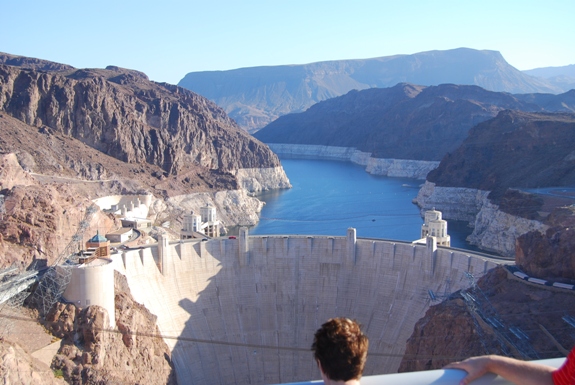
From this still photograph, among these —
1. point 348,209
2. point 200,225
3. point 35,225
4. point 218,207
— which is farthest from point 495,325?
point 348,209

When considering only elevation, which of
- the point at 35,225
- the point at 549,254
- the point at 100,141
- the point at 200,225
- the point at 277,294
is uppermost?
the point at 100,141

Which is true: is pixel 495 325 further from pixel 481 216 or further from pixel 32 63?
pixel 32 63

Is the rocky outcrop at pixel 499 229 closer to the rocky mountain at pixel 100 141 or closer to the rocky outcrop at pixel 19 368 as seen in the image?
the rocky mountain at pixel 100 141

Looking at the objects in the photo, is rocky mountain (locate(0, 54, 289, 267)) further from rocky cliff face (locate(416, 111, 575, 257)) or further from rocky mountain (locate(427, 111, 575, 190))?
rocky mountain (locate(427, 111, 575, 190))

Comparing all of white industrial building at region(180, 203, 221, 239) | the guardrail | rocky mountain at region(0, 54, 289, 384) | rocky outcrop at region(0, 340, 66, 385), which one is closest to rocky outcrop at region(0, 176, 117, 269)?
rocky mountain at region(0, 54, 289, 384)

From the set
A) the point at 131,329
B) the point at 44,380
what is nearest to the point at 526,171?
the point at 131,329

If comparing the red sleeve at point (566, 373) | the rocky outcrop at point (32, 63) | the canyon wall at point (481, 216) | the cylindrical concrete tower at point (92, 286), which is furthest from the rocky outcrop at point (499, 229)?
the rocky outcrop at point (32, 63)

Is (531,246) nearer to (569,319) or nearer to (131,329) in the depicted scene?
(569,319)
